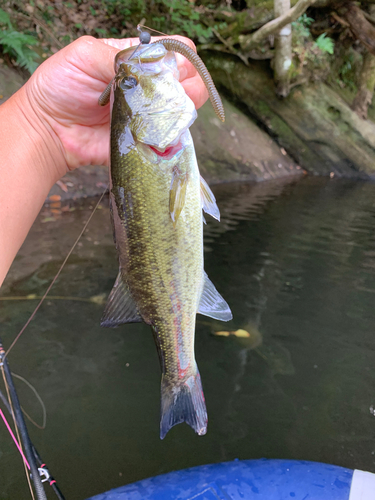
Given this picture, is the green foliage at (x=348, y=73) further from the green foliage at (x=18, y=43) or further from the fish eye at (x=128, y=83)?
the fish eye at (x=128, y=83)

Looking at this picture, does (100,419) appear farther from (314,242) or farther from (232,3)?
(232,3)

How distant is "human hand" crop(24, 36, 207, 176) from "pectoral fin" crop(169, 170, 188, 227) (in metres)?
0.56

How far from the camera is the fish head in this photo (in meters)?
1.52

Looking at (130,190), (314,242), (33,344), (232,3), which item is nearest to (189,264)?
(130,190)


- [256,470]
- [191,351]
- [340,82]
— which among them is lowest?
[256,470]

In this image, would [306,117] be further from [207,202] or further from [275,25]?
[207,202]

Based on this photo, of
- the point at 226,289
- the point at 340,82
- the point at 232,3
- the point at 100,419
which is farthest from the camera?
the point at 340,82

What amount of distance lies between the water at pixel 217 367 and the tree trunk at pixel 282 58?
679cm

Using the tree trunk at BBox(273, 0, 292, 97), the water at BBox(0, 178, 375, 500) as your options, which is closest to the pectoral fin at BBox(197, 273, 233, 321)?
the water at BBox(0, 178, 375, 500)

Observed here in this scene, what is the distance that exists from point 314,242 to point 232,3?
333 inches

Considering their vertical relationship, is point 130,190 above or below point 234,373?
above

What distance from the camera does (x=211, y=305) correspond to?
70.3 inches

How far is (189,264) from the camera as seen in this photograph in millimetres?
1668

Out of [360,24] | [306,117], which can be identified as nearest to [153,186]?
[360,24]
